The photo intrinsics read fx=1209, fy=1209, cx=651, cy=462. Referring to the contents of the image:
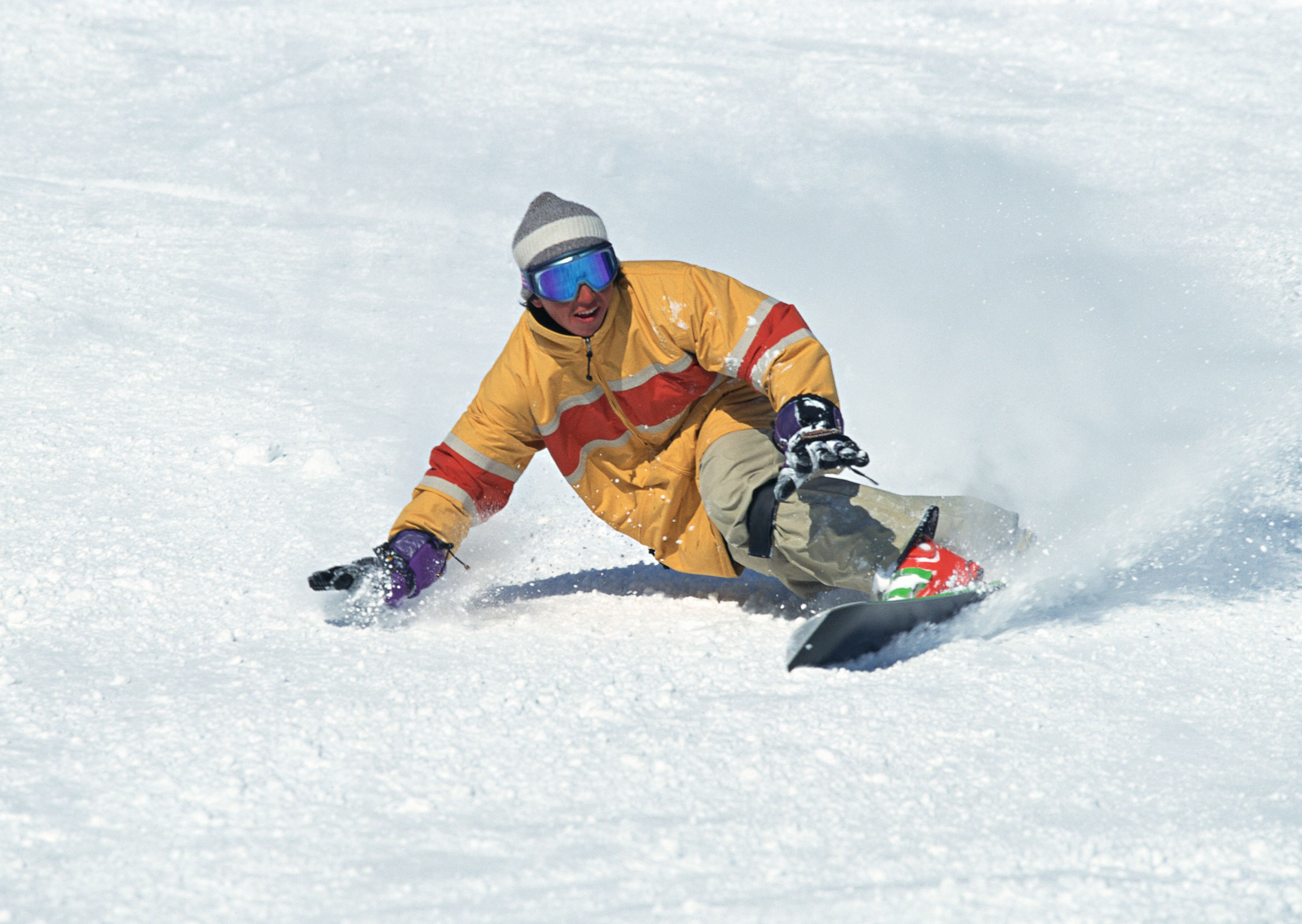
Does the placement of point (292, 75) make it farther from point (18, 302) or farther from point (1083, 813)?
point (1083, 813)

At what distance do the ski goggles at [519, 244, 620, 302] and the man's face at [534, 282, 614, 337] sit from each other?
0.05 ft

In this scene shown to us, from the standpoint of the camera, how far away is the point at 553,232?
3.19m

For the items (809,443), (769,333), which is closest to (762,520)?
(809,443)

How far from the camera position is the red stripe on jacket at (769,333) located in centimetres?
319

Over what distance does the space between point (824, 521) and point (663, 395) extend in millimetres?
567

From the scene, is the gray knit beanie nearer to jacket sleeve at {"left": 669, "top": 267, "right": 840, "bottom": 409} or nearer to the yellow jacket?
the yellow jacket

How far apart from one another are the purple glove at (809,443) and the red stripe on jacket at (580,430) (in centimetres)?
55

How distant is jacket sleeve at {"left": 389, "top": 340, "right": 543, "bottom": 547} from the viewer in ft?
11.1

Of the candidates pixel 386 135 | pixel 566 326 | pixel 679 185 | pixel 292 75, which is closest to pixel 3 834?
pixel 566 326

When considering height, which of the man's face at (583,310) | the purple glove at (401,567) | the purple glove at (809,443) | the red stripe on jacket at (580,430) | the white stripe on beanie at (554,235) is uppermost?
the white stripe on beanie at (554,235)

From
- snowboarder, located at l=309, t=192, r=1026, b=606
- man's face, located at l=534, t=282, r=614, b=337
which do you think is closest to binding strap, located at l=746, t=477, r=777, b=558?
snowboarder, located at l=309, t=192, r=1026, b=606

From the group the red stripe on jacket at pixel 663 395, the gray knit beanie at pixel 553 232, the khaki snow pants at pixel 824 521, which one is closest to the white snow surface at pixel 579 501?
the khaki snow pants at pixel 824 521

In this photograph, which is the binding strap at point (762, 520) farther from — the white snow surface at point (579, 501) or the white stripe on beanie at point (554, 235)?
the white stripe on beanie at point (554, 235)

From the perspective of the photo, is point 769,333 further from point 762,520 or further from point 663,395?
point 762,520
